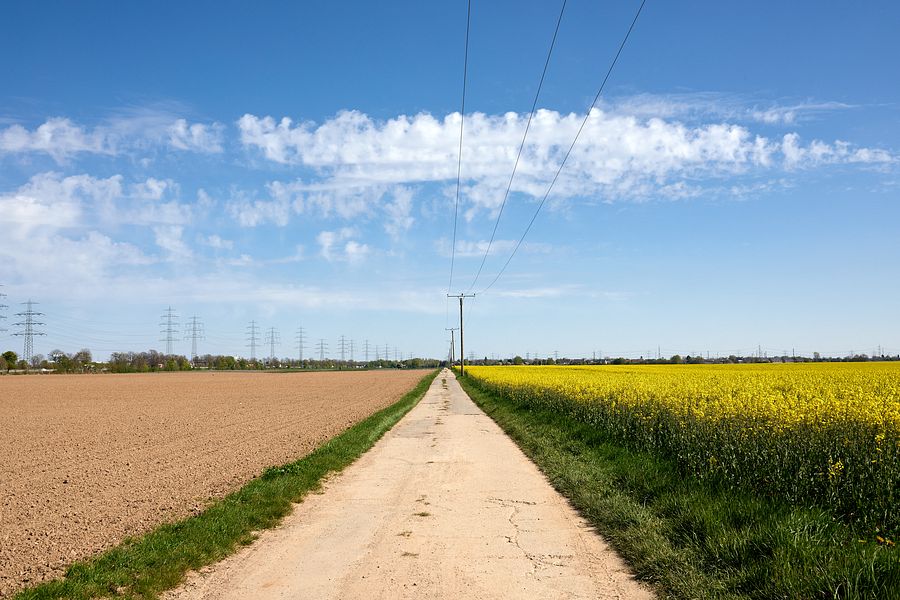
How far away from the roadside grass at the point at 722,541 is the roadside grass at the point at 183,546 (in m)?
4.64

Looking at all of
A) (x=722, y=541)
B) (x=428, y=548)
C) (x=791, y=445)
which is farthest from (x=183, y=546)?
(x=791, y=445)

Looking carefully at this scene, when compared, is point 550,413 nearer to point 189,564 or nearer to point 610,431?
point 610,431

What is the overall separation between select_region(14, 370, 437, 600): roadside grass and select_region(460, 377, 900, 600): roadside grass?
4.64 m

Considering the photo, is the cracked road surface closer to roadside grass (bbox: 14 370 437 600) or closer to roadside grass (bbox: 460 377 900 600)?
roadside grass (bbox: 14 370 437 600)

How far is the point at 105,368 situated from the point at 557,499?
19636 cm

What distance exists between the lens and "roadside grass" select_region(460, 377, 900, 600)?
222 inches

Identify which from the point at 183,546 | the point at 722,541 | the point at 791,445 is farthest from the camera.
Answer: the point at 791,445

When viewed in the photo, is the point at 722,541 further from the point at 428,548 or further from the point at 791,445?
the point at 428,548

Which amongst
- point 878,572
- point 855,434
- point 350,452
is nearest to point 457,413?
point 350,452

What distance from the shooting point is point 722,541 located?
22.7ft

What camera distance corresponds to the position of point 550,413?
76.6 feet

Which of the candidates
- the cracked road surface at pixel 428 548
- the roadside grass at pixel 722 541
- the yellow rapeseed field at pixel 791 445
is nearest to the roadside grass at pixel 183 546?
the cracked road surface at pixel 428 548

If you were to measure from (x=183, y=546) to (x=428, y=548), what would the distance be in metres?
2.87

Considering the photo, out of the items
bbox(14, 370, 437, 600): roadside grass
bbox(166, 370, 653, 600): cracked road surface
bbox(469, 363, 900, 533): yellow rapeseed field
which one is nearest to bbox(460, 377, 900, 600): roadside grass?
bbox(166, 370, 653, 600): cracked road surface
